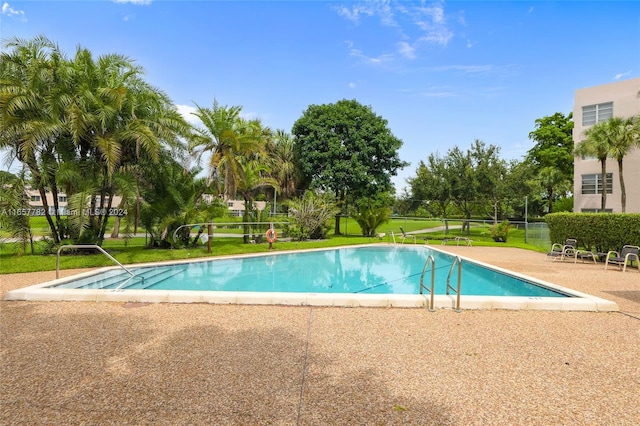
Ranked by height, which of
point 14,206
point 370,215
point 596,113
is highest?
point 596,113

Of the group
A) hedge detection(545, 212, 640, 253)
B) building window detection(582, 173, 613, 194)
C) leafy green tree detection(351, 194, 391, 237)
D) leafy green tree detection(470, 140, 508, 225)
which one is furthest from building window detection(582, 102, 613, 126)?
leafy green tree detection(351, 194, 391, 237)

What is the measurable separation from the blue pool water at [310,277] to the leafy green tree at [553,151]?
70.7 feet

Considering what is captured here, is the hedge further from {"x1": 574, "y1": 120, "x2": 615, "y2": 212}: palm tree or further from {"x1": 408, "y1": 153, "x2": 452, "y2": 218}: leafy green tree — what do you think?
{"x1": 408, "y1": 153, "x2": 452, "y2": 218}: leafy green tree

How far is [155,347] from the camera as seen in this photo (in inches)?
166

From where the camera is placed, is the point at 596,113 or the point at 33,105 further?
the point at 596,113

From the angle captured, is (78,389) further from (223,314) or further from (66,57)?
(66,57)

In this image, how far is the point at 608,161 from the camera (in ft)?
73.0

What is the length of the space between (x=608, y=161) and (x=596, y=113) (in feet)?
10.9

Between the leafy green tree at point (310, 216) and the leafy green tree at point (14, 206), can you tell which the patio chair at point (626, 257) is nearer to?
the leafy green tree at point (310, 216)

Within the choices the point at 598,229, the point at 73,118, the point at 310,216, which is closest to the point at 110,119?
the point at 73,118

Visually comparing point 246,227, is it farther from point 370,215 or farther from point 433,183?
point 433,183

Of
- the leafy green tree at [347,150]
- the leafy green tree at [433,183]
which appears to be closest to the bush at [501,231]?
the leafy green tree at [433,183]

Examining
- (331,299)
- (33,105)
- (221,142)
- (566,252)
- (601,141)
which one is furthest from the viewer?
(601,141)

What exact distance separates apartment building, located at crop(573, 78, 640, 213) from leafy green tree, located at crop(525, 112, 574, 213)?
5.84 meters
